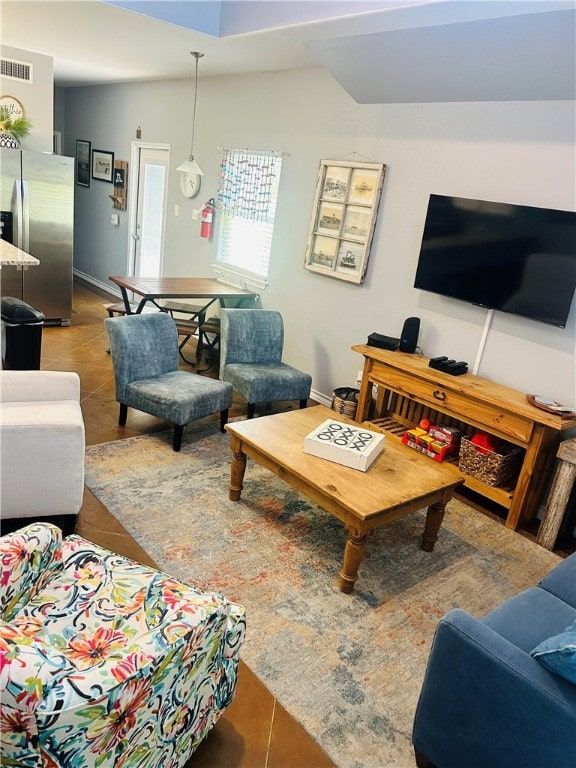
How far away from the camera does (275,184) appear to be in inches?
195

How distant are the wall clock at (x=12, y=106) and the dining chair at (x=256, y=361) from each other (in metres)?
3.10

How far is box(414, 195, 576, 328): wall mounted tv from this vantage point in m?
3.07

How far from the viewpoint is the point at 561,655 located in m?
1.40

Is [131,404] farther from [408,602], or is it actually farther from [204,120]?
[204,120]

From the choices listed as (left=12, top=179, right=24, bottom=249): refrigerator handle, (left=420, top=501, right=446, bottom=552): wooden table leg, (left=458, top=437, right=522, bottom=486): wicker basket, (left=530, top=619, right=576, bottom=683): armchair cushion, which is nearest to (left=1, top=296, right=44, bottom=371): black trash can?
(left=12, top=179, right=24, bottom=249): refrigerator handle

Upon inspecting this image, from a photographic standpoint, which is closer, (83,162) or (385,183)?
(385,183)

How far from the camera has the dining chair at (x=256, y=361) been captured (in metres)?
4.02

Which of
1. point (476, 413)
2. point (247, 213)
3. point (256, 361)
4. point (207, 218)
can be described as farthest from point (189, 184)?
point (476, 413)

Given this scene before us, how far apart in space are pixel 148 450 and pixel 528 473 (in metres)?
2.23

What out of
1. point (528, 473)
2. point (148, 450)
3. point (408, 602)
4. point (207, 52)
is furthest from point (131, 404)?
point (207, 52)

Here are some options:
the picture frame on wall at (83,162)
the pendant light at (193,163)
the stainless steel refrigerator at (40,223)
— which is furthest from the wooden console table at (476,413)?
the picture frame on wall at (83,162)

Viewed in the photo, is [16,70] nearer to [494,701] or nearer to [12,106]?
[12,106]

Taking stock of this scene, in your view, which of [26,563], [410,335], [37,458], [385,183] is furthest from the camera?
[385,183]

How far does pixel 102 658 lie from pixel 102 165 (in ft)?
25.0
